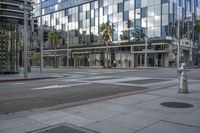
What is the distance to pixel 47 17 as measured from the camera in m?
89.9

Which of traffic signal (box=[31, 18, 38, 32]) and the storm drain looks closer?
the storm drain

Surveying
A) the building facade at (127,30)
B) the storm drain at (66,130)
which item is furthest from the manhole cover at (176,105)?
the building facade at (127,30)

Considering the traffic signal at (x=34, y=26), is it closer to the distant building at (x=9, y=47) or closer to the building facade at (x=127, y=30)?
the distant building at (x=9, y=47)

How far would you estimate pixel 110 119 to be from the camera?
266 inches

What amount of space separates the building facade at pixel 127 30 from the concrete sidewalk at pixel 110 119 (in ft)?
120

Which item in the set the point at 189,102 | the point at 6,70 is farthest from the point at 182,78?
the point at 6,70

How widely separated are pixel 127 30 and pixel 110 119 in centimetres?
5766

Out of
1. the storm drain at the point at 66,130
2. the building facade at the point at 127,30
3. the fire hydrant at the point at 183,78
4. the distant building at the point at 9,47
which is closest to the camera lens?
the storm drain at the point at 66,130

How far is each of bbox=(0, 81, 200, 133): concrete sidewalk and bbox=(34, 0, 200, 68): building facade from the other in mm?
36685

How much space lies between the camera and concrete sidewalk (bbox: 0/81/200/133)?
593 cm

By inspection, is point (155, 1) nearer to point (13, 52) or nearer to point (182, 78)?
point (13, 52)

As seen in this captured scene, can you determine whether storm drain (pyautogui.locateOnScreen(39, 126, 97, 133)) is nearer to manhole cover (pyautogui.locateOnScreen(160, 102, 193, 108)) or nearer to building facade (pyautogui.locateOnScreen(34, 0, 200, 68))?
manhole cover (pyautogui.locateOnScreen(160, 102, 193, 108))

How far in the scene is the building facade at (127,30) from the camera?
55000 millimetres

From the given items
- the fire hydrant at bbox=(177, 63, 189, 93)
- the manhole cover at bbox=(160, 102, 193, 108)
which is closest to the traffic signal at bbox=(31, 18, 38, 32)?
the fire hydrant at bbox=(177, 63, 189, 93)
